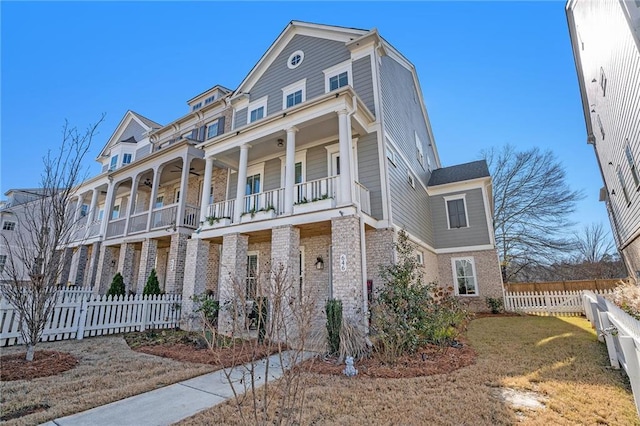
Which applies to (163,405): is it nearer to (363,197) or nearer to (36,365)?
(36,365)

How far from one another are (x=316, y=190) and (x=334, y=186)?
0.66m

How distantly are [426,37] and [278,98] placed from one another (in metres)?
6.76

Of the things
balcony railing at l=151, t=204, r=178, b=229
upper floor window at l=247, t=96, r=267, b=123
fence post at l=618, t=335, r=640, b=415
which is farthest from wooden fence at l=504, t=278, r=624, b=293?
balcony railing at l=151, t=204, r=178, b=229

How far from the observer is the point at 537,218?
22.2 metres

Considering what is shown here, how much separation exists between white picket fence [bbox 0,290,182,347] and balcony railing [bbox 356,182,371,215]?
820 centimetres

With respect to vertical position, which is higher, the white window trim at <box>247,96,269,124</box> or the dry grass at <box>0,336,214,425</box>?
the white window trim at <box>247,96,269,124</box>

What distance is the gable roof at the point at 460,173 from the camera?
602 inches

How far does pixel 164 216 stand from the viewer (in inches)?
534

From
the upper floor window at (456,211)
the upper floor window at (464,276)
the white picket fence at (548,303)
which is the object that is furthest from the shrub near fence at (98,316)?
the white picket fence at (548,303)

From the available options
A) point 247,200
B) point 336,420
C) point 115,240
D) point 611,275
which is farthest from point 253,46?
point 611,275

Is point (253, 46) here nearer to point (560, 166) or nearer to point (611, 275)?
point (560, 166)

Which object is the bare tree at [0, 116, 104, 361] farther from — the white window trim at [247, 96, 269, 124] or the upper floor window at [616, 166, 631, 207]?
the upper floor window at [616, 166, 631, 207]

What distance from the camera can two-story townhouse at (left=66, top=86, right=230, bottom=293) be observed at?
12.8 m

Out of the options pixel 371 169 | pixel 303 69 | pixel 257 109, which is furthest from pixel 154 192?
pixel 371 169
